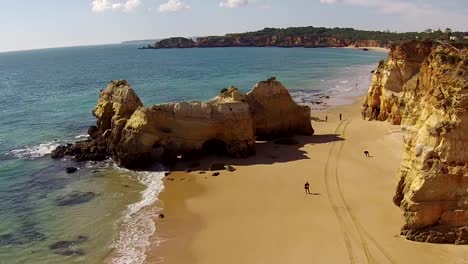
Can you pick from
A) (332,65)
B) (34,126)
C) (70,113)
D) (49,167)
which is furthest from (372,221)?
(332,65)

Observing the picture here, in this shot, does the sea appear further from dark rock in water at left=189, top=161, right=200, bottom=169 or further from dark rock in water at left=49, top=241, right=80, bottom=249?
dark rock in water at left=189, top=161, right=200, bottom=169

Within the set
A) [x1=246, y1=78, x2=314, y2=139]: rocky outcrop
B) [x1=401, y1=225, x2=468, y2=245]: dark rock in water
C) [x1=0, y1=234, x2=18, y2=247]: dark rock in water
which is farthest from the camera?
[x1=246, y1=78, x2=314, y2=139]: rocky outcrop

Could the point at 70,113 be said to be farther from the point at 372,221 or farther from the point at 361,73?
the point at 361,73

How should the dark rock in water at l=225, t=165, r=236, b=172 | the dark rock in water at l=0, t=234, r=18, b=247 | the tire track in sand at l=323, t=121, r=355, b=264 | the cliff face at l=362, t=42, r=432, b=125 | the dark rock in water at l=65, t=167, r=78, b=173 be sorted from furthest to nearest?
the cliff face at l=362, t=42, r=432, b=125, the dark rock in water at l=65, t=167, r=78, b=173, the dark rock in water at l=225, t=165, r=236, b=172, the dark rock in water at l=0, t=234, r=18, b=247, the tire track in sand at l=323, t=121, r=355, b=264

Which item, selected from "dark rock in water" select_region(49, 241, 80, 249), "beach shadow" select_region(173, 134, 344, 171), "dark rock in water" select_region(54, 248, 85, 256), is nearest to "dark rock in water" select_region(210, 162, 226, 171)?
"beach shadow" select_region(173, 134, 344, 171)

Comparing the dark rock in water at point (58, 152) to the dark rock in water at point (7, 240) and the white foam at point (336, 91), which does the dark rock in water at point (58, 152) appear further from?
the white foam at point (336, 91)

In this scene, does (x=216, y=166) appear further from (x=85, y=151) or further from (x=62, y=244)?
(x=62, y=244)

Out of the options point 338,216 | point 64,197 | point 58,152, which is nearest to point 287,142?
point 338,216
